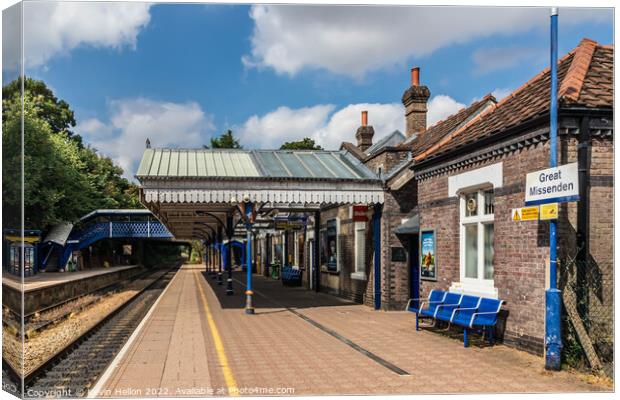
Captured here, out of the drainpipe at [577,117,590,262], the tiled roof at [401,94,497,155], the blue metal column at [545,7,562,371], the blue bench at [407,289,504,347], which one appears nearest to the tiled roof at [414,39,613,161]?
the drainpipe at [577,117,590,262]

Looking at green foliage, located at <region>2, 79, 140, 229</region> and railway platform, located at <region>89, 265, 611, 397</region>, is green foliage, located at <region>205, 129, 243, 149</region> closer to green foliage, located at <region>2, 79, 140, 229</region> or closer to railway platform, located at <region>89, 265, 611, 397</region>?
green foliage, located at <region>2, 79, 140, 229</region>

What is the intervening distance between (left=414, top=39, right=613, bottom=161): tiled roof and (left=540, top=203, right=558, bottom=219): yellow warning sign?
1.70 m

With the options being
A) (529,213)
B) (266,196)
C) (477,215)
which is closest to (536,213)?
(529,213)

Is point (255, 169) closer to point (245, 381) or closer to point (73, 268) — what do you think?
point (245, 381)

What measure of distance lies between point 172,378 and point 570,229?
5658 millimetres

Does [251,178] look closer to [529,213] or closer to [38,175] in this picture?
[529,213]

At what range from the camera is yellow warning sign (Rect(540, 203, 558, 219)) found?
7.69m

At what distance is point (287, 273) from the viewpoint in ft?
90.3

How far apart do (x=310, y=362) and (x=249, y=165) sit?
866 cm

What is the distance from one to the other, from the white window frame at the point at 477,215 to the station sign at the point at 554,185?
85.7 inches

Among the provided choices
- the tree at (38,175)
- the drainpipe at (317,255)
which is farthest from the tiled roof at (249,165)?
the drainpipe at (317,255)

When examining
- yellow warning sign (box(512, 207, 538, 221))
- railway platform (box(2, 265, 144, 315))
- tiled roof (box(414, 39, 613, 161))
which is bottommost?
railway platform (box(2, 265, 144, 315))

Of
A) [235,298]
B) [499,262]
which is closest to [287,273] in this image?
[235,298]

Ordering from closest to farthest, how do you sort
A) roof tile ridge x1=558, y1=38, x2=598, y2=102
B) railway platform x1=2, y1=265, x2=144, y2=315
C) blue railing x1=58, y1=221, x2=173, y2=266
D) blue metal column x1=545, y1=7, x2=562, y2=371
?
railway platform x1=2, y1=265, x2=144, y2=315 < blue metal column x1=545, y1=7, x2=562, y2=371 < roof tile ridge x1=558, y1=38, x2=598, y2=102 < blue railing x1=58, y1=221, x2=173, y2=266
